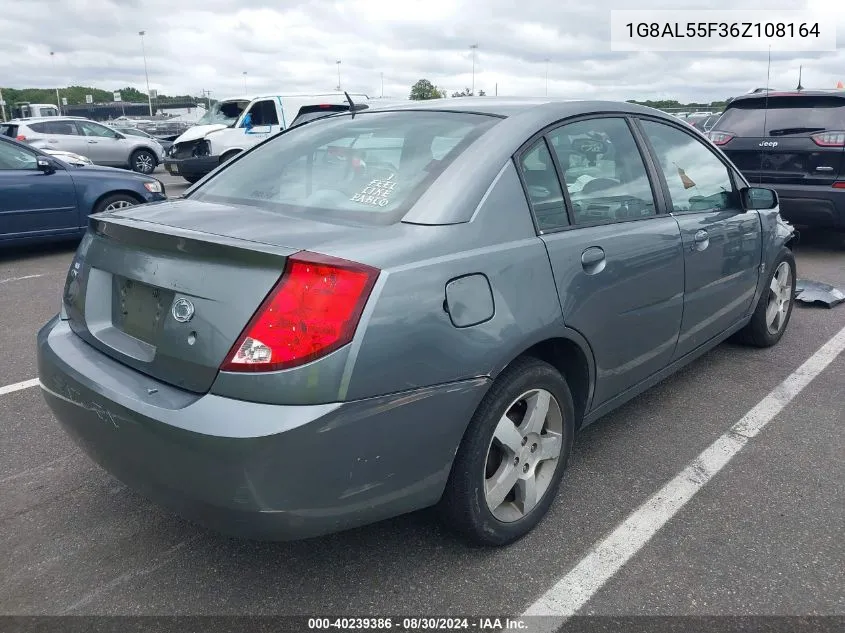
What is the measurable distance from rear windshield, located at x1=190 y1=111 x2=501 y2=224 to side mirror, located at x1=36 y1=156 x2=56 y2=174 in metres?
5.26

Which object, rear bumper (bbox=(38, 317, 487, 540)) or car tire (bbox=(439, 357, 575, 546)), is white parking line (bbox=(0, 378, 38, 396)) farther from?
car tire (bbox=(439, 357, 575, 546))

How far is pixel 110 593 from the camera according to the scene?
7.47 ft

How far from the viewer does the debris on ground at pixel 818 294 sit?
A: 5695 mm

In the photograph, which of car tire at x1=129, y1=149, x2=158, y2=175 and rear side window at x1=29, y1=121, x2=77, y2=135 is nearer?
rear side window at x1=29, y1=121, x2=77, y2=135

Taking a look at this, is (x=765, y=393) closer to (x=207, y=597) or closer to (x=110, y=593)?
(x=207, y=597)

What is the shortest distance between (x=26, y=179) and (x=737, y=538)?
24.3 feet

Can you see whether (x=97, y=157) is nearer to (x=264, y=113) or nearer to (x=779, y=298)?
(x=264, y=113)

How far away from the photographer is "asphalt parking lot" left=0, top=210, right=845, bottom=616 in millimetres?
2244

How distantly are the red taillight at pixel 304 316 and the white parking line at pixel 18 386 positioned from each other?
8.55 feet

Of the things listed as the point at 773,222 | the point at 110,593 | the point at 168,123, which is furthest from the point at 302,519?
the point at 168,123

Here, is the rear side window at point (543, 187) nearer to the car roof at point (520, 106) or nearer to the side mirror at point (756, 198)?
the car roof at point (520, 106)

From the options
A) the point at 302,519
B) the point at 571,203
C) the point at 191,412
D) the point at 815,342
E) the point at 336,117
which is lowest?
the point at 815,342

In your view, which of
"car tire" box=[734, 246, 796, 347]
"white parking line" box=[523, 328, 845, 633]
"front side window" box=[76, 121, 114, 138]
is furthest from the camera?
"front side window" box=[76, 121, 114, 138]

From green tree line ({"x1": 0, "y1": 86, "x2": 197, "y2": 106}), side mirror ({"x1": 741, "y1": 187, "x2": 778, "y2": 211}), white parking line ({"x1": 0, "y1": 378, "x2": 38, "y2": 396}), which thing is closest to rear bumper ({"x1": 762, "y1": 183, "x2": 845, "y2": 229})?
side mirror ({"x1": 741, "y1": 187, "x2": 778, "y2": 211})
